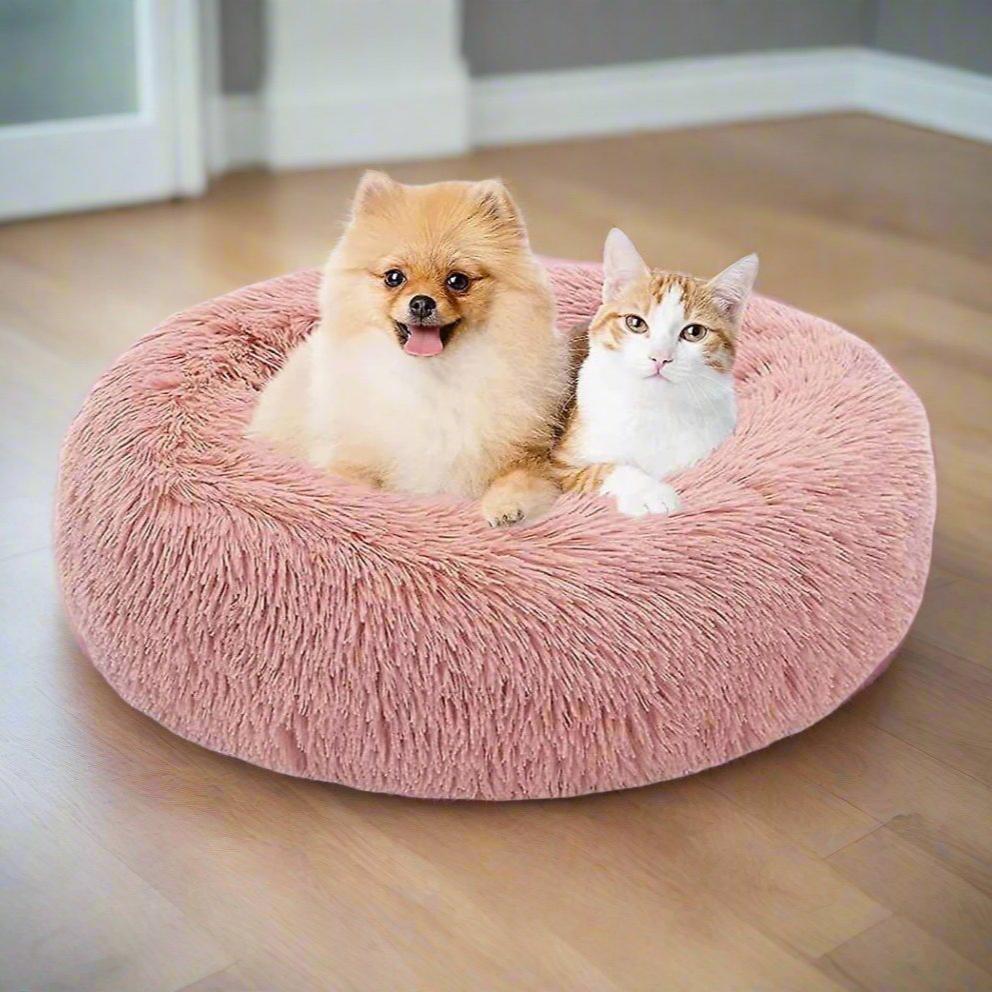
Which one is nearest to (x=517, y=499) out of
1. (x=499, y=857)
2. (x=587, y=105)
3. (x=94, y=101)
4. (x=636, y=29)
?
(x=499, y=857)

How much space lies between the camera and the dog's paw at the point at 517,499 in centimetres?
149

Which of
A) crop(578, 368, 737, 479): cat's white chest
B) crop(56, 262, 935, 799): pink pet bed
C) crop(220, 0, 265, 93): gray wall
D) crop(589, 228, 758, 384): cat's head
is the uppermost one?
crop(220, 0, 265, 93): gray wall

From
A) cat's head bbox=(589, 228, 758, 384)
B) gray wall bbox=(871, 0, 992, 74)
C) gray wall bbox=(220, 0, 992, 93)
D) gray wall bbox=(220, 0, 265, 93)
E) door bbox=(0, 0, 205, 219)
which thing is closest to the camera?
cat's head bbox=(589, 228, 758, 384)

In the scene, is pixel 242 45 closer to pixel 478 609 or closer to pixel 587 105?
pixel 587 105

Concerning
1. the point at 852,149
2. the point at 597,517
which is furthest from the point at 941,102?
the point at 597,517

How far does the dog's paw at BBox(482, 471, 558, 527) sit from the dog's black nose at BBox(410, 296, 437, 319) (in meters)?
0.21

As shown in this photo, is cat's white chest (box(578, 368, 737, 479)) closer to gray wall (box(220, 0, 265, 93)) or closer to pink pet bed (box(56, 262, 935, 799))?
pink pet bed (box(56, 262, 935, 799))

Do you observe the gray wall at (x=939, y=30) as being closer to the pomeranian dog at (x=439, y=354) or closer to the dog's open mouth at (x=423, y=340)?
the pomeranian dog at (x=439, y=354)

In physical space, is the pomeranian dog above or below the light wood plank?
above

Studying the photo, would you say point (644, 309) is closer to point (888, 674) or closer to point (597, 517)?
point (597, 517)

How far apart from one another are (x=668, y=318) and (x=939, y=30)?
3.33 meters

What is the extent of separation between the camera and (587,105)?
14.0 ft

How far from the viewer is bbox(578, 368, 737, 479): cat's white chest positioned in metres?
1.58

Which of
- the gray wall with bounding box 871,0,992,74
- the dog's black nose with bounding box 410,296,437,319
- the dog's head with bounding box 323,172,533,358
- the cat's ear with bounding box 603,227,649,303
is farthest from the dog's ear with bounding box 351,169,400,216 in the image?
the gray wall with bounding box 871,0,992,74
